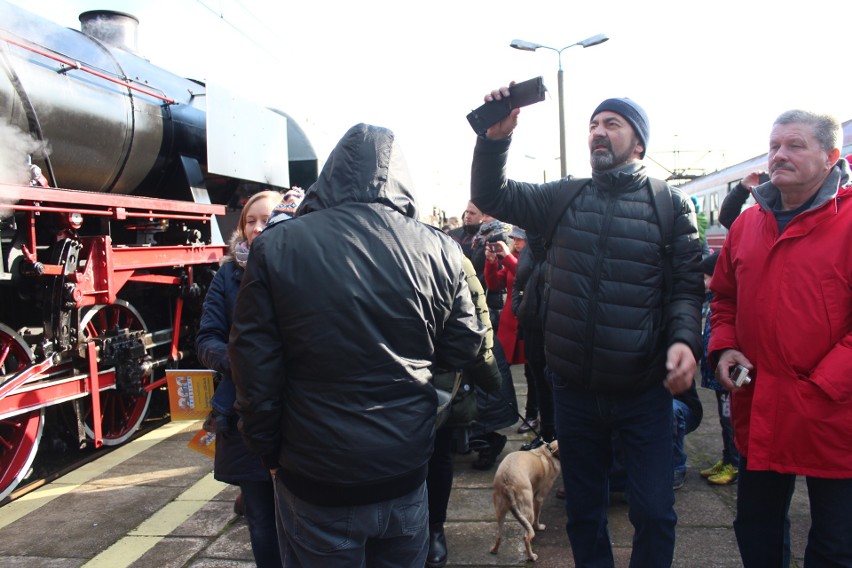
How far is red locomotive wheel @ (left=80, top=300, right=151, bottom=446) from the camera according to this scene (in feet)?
15.1

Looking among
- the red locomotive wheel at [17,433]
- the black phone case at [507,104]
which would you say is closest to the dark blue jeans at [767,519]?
the black phone case at [507,104]

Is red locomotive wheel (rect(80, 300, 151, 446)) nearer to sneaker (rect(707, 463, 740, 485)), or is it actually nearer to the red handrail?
the red handrail

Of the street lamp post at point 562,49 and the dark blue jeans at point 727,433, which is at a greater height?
the street lamp post at point 562,49

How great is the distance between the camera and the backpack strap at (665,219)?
2170 millimetres

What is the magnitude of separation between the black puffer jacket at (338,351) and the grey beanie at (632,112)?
104 centimetres

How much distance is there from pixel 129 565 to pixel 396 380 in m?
2.02

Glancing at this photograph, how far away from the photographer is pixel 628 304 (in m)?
2.13

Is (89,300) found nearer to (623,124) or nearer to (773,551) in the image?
(623,124)

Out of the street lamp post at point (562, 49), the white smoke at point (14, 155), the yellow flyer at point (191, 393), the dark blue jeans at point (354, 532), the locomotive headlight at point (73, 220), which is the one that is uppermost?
the street lamp post at point (562, 49)

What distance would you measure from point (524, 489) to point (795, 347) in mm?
1344

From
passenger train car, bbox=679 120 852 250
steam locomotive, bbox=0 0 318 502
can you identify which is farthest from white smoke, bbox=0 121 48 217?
passenger train car, bbox=679 120 852 250

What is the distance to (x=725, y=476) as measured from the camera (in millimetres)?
3506

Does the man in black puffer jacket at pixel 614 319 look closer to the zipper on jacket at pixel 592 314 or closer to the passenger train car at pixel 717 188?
the zipper on jacket at pixel 592 314

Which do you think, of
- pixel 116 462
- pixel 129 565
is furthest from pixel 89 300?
pixel 129 565
